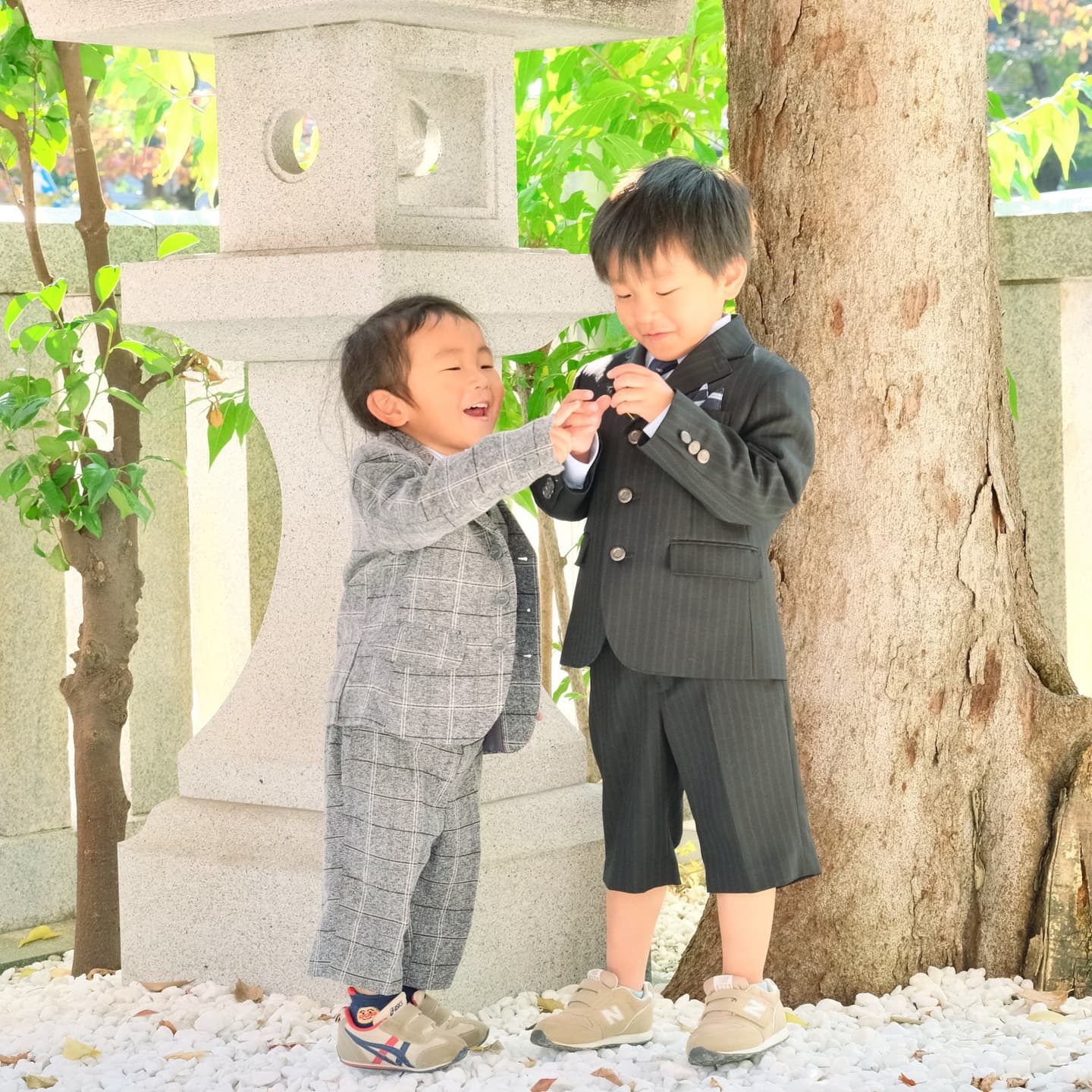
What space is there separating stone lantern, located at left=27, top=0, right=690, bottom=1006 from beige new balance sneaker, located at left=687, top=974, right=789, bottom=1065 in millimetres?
555

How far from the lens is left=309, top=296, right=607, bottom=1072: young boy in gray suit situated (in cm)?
245

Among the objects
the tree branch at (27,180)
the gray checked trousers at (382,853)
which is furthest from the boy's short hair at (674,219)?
the tree branch at (27,180)

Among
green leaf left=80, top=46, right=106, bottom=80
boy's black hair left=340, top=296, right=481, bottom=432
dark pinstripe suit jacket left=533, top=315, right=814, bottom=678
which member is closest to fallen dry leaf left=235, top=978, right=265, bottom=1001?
dark pinstripe suit jacket left=533, top=315, right=814, bottom=678

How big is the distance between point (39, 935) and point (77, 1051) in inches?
52.4

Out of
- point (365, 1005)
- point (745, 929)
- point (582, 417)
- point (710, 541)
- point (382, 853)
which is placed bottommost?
point (365, 1005)

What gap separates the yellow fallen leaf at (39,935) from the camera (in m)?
3.93

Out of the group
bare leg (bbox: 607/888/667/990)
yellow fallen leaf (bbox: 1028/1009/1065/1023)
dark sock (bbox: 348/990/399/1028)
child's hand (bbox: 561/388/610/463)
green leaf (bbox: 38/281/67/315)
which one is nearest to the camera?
child's hand (bbox: 561/388/610/463)

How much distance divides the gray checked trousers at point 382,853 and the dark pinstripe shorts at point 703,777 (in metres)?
0.25

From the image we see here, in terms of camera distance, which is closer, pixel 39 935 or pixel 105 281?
pixel 105 281

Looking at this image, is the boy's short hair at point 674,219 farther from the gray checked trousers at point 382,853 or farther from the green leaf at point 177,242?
the green leaf at point 177,242

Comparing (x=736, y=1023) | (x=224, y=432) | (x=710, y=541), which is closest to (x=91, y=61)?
(x=224, y=432)

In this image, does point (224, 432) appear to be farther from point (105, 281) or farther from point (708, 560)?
point (708, 560)

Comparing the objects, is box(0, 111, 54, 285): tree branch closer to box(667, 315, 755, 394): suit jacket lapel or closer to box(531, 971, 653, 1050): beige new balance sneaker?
box(667, 315, 755, 394): suit jacket lapel

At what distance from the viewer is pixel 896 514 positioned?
287 cm
